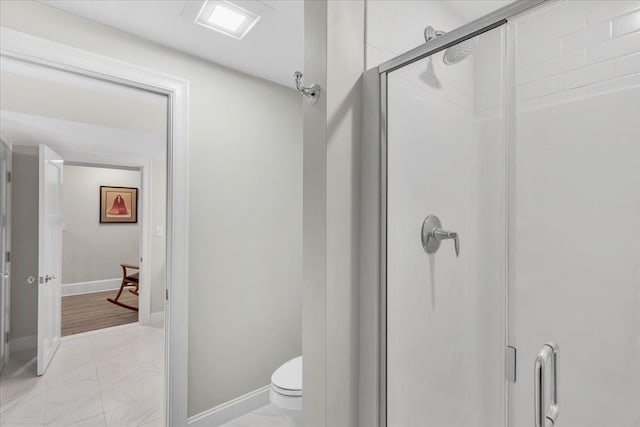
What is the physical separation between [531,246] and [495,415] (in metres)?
0.53

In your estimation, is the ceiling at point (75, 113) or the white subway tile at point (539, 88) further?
the ceiling at point (75, 113)

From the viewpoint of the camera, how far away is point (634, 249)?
100cm

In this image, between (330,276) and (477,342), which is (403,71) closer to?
(330,276)

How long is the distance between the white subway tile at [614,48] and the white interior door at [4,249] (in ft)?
13.9

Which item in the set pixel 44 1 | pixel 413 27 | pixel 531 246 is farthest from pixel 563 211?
pixel 44 1

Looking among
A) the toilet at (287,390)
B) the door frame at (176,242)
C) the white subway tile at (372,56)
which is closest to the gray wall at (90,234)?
the door frame at (176,242)

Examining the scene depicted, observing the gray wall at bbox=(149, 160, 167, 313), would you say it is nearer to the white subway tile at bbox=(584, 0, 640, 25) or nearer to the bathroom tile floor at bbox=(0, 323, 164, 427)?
the bathroom tile floor at bbox=(0, 323, 164, 427)

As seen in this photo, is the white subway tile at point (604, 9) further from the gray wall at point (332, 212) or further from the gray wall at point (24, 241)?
the gray wall at point (24, 241)

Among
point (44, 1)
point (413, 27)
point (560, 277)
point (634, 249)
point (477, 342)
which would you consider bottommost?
point (477, 342)

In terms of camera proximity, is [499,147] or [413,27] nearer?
[499,147]

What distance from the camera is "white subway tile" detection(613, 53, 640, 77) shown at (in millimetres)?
1055

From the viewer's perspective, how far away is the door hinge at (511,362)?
3.03 feet

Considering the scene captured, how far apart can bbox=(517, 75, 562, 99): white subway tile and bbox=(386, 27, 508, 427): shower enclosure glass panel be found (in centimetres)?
8

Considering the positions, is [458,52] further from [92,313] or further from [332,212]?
[92,313]
